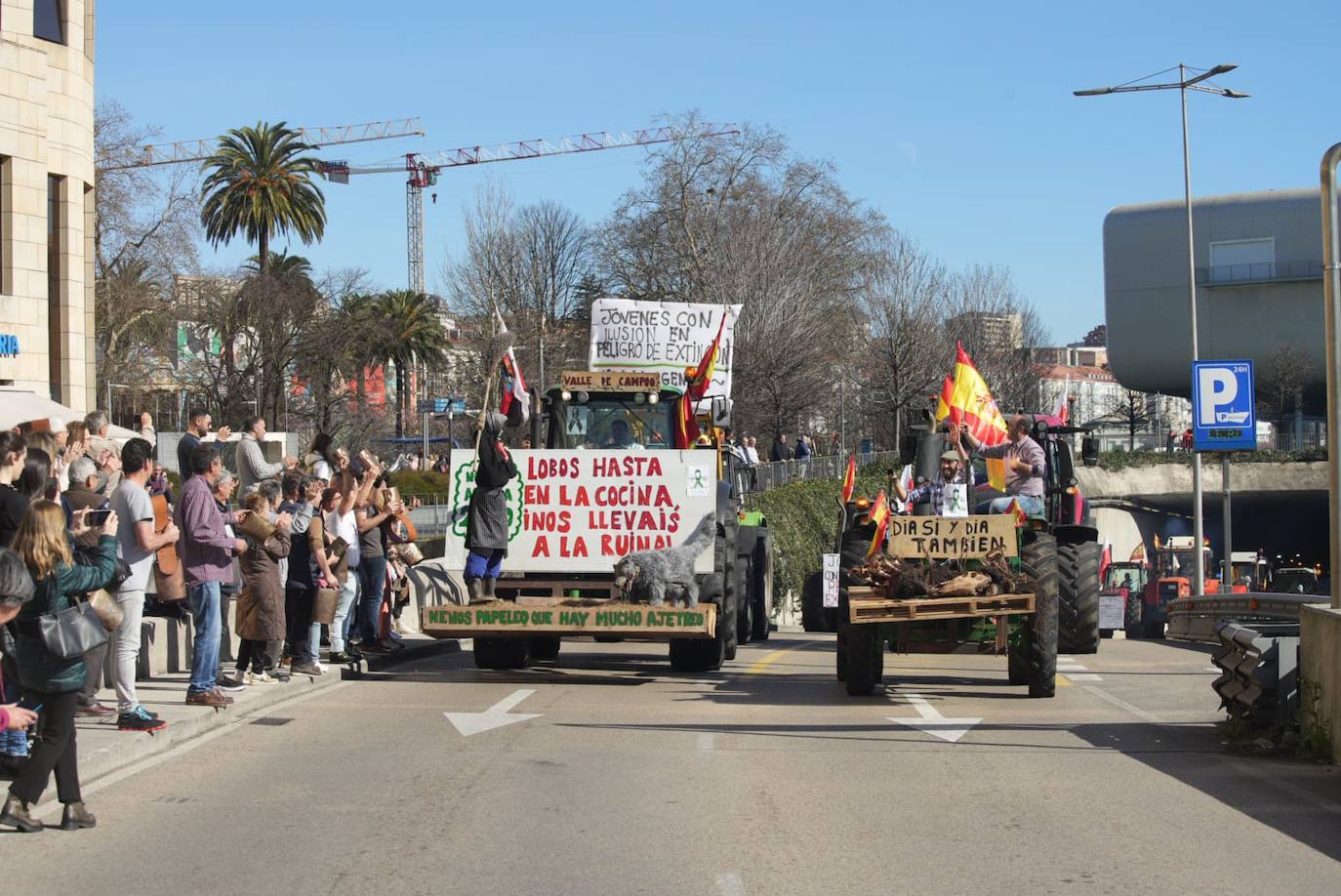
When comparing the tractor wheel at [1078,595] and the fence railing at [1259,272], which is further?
the fence railing at [1259,272]

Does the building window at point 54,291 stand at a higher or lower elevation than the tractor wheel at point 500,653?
higher

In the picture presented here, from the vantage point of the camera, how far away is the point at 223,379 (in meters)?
58.8

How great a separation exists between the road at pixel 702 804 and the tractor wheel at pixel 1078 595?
3889 millimetres

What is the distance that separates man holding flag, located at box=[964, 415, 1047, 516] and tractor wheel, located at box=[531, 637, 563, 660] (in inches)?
207

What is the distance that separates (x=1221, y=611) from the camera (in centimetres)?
2145

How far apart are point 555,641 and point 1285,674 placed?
8.83 m

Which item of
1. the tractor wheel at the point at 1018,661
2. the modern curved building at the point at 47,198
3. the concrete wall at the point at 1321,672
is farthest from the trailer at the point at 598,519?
the modern curved building at the point at 47,198

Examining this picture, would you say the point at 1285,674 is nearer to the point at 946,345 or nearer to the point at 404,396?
the point at 946,345

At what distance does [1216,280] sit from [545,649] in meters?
61.9

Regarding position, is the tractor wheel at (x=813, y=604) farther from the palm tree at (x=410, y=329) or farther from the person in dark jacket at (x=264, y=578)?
the palm tree at (x=410, y=329)

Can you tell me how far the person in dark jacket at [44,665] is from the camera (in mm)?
7648

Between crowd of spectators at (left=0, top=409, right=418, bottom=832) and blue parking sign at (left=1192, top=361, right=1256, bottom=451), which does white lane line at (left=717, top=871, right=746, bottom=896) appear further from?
blue parking sign at (left=1192, top=361, right=1256, bottom=451)

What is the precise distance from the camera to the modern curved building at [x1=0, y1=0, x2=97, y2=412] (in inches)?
1117

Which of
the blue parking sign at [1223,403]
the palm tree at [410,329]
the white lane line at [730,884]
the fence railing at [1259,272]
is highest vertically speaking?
the fence railing at [1259,272]
